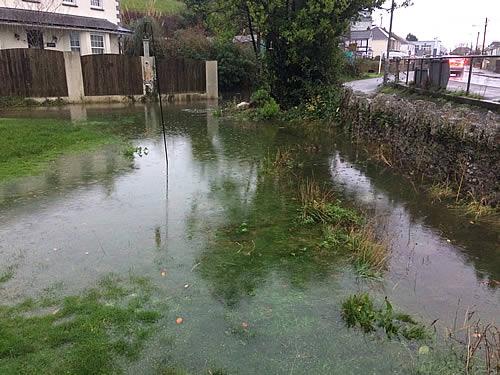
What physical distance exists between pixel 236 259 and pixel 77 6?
2043 cm

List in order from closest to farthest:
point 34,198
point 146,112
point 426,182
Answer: point 34,198 < point 426,182 < point 146,112

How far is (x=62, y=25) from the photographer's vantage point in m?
18.7

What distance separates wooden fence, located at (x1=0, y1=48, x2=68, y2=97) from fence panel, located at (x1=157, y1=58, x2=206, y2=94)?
150 inches

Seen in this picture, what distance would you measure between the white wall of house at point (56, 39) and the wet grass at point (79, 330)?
17.7 m

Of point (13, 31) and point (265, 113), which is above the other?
point (13, 31)

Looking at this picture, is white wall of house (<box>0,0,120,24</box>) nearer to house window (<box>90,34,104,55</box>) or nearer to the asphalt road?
house window (<box>90,34,104,55</box>)

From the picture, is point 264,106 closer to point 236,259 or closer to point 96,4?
point 236,259

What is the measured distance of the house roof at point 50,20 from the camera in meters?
17.3

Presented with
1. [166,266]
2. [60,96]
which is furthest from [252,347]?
[60,96]

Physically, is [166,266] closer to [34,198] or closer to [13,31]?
[34,198]

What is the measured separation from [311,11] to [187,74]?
7658 millimetres

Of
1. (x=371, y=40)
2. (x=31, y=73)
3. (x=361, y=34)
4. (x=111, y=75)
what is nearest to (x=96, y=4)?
(x=111, y=75)

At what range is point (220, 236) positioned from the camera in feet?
16.3

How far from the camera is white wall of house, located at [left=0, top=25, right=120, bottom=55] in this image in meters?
17.8
